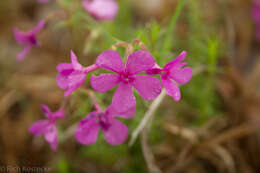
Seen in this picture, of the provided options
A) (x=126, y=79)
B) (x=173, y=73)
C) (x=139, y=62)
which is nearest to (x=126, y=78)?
(x=126, y=79)

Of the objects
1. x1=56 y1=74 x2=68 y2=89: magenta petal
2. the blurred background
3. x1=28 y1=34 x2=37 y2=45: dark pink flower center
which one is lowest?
the blurred background

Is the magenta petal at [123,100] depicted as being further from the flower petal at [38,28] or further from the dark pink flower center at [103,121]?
the flower petal at [38,28]

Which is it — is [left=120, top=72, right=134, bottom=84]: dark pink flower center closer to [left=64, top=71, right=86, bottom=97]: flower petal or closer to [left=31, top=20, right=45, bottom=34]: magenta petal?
[left=64, top=71, right=86, bottom=97]: flower petal

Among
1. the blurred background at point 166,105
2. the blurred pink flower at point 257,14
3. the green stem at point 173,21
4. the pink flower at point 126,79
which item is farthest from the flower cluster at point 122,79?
the blurred pink flower at point 257,14

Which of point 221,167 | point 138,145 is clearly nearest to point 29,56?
point 138,145

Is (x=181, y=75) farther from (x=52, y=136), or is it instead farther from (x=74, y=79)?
(x=52, y=136)

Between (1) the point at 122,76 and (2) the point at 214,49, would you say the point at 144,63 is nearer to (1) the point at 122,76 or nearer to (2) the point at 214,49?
(1) the point at 122,76

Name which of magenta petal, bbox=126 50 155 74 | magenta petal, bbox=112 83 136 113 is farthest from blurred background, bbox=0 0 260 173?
magenta petal, bbox=112 83 136 113
